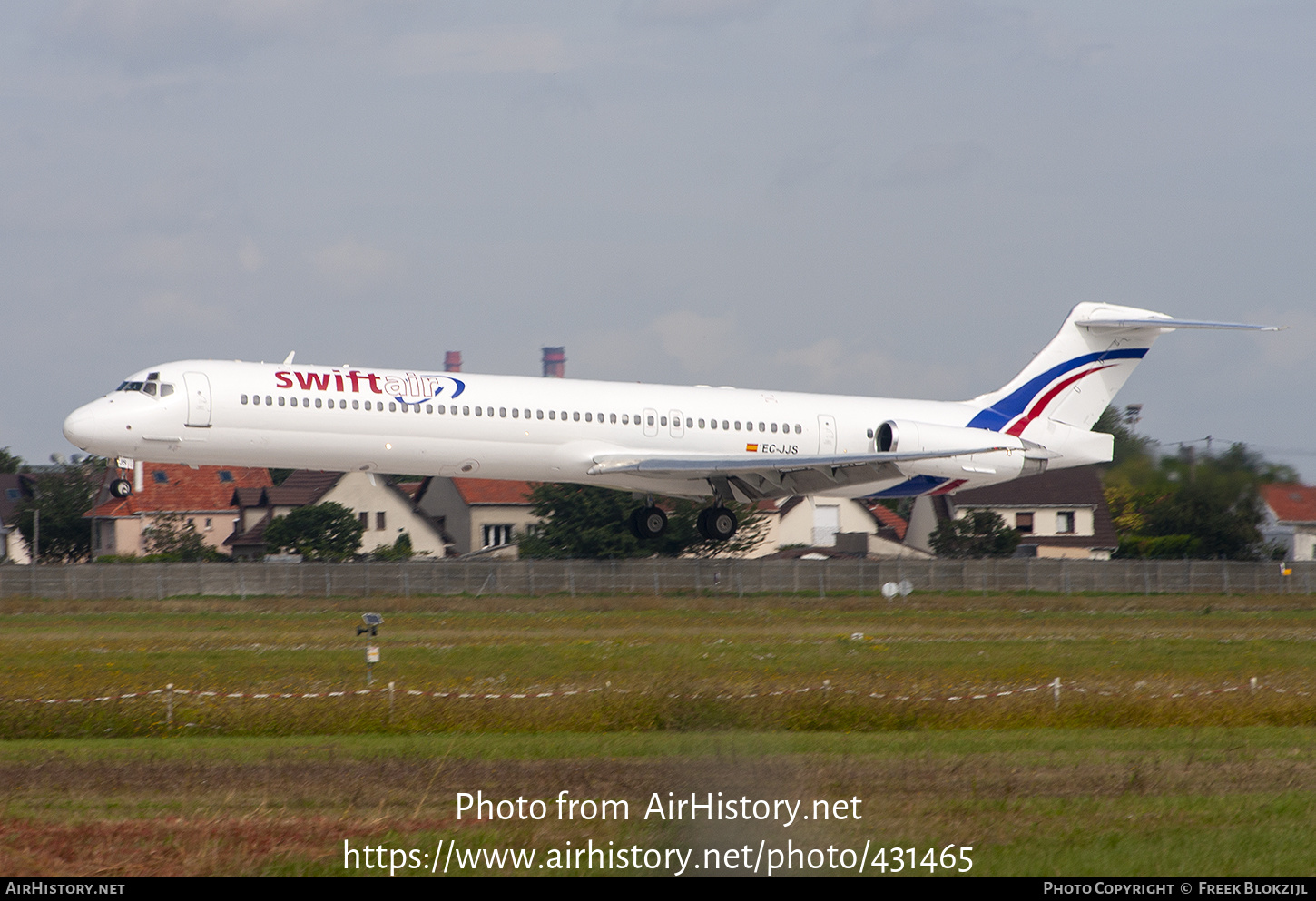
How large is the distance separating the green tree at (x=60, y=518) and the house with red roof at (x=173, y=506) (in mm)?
499

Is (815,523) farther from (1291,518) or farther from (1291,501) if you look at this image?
(1291,501)

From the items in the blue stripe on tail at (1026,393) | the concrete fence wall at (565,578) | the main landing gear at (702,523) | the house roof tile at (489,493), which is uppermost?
the blue stripe on tail at (1026,393)

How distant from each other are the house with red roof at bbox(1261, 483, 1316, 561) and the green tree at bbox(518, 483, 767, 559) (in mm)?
17005

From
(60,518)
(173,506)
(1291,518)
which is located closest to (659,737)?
(1291,518)

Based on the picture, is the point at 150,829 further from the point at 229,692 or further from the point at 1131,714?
the point at 1131,714

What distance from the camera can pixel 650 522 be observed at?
35438 mm

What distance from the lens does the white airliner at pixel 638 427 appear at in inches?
1152

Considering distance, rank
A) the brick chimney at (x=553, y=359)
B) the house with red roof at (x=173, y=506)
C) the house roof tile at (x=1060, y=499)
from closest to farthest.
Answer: the house roof tile at (x=1060, y=499) < the house with red roof at (x=173, y=506) < the brick chimney at (x=553, y=359)

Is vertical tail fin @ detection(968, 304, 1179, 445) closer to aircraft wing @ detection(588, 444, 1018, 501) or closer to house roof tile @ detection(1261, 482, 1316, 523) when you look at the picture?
aircraft wing @ detection(588, 444, 1018, 501)

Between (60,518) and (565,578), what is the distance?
30.5 m

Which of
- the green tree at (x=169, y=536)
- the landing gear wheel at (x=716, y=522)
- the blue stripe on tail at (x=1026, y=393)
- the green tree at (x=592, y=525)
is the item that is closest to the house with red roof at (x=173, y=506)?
the green tree at (x=169, y=536)

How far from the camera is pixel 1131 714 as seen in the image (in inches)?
690

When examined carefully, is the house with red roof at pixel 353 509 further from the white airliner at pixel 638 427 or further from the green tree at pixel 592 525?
the white airliner at pixel 638 427

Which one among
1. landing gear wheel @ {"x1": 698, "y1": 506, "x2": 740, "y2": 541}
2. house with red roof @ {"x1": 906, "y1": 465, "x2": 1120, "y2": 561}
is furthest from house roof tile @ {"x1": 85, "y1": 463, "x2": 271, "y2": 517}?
landing gear wheel @ {"x1": 698, "y1": 506, "x2": 740, "y2": 541}
